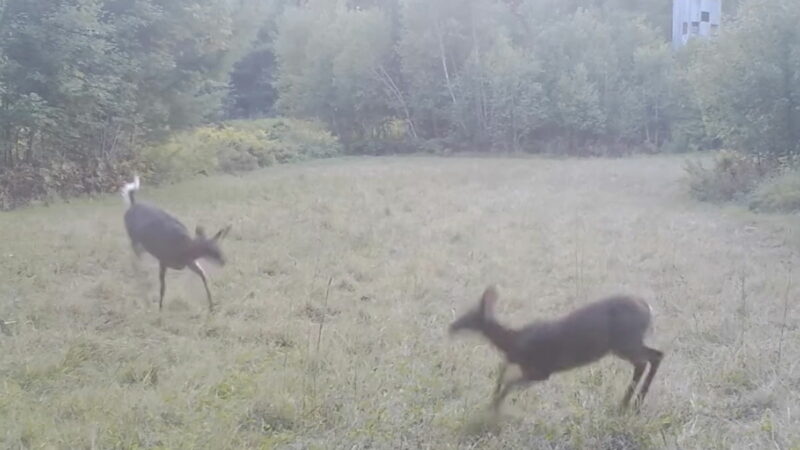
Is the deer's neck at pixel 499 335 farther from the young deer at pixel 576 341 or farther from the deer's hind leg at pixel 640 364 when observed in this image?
the deer's hind leg at pixel 640 364

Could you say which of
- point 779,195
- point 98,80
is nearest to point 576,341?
point 779,195

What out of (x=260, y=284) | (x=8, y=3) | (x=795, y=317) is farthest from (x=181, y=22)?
(x=795, y=317)

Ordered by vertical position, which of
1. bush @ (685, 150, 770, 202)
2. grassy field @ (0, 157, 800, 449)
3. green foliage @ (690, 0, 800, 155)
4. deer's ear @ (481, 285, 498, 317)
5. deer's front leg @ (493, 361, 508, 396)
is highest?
green foliage @ (690, 0, 800, 155)

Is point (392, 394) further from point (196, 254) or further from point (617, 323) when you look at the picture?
point (196, 254)

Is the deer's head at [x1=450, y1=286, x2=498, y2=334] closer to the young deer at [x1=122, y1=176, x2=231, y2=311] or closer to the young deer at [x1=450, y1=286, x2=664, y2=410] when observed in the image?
the young deer at [x1=450, y1=286, x2=664, y2=410]

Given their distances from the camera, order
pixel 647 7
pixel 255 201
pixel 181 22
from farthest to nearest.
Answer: pixel 647 7 < pixel 181 22 < pixel 255 201

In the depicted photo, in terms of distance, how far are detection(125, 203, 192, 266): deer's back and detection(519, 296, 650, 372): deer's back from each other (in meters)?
3.71

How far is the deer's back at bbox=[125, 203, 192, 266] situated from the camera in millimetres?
6977

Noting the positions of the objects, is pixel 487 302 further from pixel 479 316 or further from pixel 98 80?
pixel 98 80

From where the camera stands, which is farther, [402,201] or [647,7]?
[647,7]

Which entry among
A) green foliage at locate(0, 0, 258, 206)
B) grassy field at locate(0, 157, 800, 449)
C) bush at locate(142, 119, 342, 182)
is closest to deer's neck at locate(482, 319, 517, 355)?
grassy field at locate(0, 157, 800, 449)

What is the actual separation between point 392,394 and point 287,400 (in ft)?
2.05

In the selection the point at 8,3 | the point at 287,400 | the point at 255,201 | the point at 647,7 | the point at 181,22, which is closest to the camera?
the point at 287,400

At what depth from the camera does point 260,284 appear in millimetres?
7859
